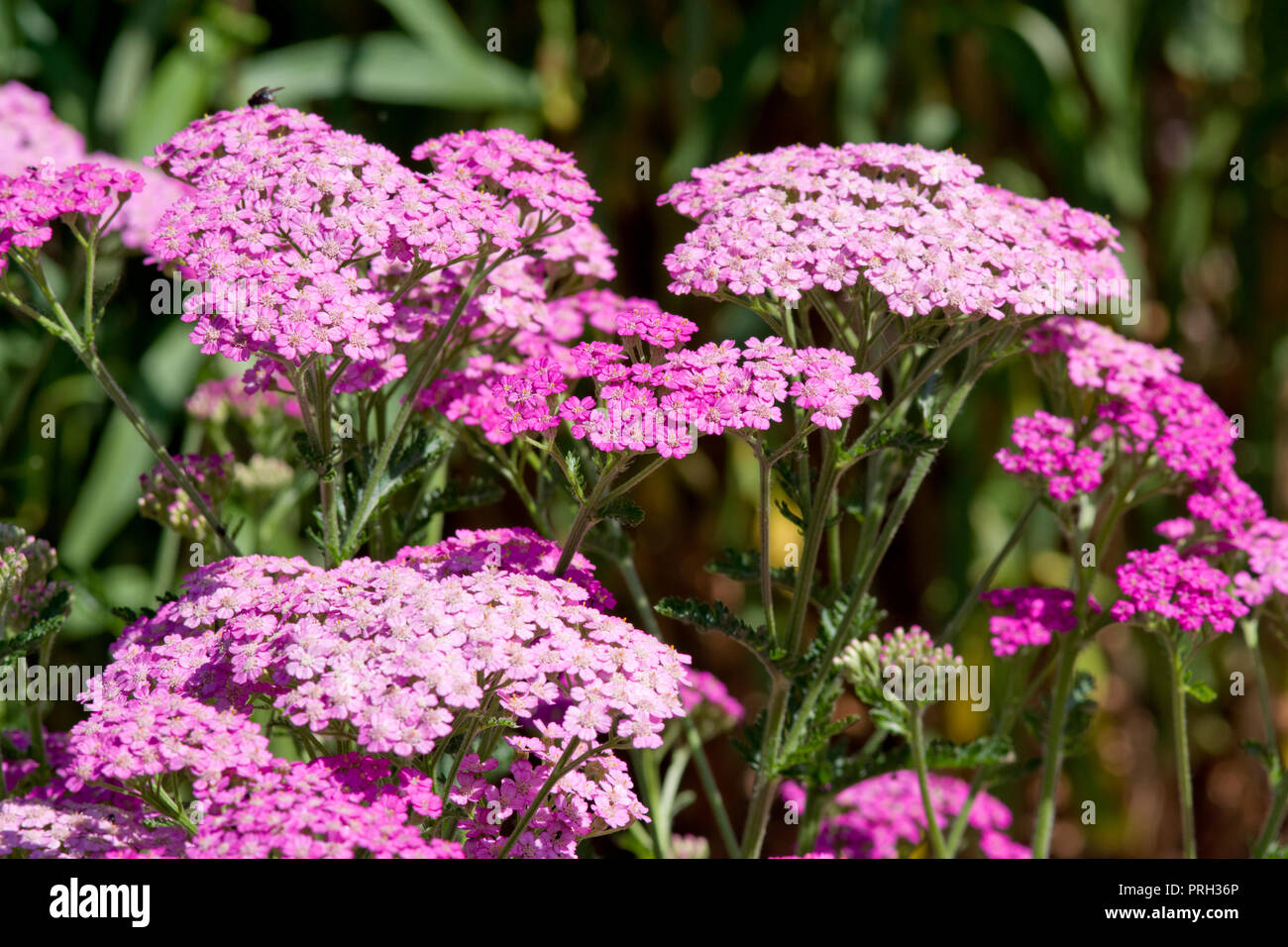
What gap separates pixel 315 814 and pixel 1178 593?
77 cm

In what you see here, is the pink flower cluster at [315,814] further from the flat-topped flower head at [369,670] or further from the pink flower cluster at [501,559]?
the pink flower cluster at [501,559]

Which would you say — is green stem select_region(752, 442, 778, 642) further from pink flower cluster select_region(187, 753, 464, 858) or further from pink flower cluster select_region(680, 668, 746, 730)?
pink flower cluster select_region(680, 668, 746, 730)

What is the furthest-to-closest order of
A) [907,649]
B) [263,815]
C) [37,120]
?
[37,120] → [907,649] → [263,815]

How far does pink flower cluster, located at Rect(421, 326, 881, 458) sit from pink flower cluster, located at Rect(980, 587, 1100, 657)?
14.7 inches

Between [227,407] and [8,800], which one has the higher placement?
[227,407]

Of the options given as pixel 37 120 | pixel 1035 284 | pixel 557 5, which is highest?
pixel 557 5

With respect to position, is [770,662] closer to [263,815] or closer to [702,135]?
[263,815]

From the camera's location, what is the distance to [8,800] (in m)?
1.03

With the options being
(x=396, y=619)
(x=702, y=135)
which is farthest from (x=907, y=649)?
(x=702, y=135)

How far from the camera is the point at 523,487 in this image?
1261 millimetres

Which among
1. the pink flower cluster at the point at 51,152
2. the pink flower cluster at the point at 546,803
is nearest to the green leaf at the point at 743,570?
the pink flower cluster at the point at 546,803

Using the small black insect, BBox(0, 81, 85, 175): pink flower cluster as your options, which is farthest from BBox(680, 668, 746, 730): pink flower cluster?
BBox(0, 81, 85, 175): pink flower cluster

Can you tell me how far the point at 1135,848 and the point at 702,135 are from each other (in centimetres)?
210

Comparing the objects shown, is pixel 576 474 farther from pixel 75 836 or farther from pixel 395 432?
pixel 75 836
